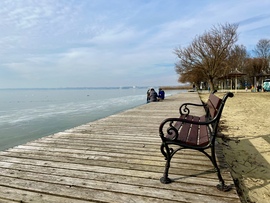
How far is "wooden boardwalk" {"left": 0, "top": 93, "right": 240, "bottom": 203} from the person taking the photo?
2.24 meters

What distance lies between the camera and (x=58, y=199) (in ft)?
7.24

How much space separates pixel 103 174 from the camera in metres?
2.76

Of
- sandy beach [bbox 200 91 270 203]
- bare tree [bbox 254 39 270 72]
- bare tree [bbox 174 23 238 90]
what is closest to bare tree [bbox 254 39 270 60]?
bare tree [bbox 254 39 270 72]

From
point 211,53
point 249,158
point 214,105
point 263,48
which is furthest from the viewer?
point 263,48

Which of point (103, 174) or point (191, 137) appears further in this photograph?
point (191, 137)

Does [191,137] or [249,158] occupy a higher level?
[191,137]

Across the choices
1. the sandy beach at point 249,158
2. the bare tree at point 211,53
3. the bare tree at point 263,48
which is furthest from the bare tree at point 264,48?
the sandy beach at point 249,158

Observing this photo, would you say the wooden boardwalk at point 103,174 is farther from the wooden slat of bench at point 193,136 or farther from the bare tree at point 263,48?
the bare tree at point 263,48

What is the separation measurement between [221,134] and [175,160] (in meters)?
3.75

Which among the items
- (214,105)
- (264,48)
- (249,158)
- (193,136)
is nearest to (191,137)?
(193,136)

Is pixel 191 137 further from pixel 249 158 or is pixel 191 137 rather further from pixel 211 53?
pixel 211 53

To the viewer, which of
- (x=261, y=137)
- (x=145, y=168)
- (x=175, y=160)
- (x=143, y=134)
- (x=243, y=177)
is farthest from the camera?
(x=261, y=137)

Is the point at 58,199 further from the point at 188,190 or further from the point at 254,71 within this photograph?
the point at 254,71

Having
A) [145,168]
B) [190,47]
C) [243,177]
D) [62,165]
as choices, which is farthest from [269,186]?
[190,47]
